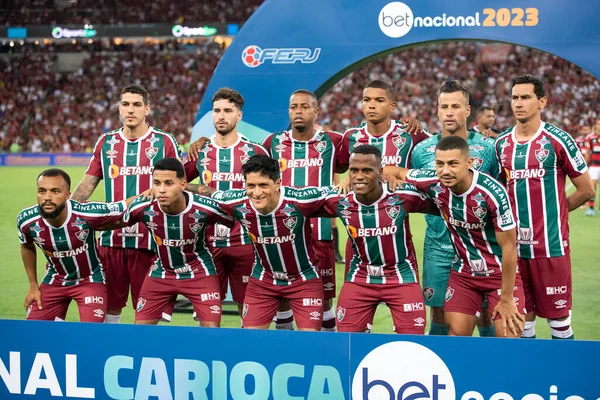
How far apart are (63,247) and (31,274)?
0.34m

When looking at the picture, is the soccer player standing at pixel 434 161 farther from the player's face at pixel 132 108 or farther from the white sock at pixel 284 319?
the player's face at pixel 132 108

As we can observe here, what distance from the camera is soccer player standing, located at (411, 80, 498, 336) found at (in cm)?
563

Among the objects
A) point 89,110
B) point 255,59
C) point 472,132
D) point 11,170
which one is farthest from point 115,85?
point 472,132

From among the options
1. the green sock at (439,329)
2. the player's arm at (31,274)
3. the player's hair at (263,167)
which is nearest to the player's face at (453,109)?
the player's hair at (263,167)

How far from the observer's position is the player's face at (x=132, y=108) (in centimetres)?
612

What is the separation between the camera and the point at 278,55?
7688 millimetres

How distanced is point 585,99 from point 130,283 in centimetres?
2737

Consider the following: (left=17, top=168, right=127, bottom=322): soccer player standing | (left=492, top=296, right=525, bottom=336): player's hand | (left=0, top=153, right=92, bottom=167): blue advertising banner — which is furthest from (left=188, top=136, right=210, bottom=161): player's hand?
Answer: (left=0, top=153, right=92, bottom=167): blue advertising banner

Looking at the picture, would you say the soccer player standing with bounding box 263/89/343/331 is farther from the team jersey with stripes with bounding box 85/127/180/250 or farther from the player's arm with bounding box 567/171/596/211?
the player's arm with bounding box 567/171/596/211

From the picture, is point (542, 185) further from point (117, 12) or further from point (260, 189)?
point (117, 12)

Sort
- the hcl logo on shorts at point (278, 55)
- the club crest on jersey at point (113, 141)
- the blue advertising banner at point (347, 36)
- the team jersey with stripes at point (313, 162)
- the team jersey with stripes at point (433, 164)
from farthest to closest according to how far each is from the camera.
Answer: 1. the hcl logo on shorts at point (278, 55)
2. the blue advertising banner at point (347, 36)
3. the club crest on jersey at point (113, 141)
4. the team jersey with stripes at point (313, 162)
5. the team jersey with stripes at point (433, 164)

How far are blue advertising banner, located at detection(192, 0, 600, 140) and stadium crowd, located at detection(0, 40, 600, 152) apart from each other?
22.2 metres

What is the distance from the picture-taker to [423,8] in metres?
7.14

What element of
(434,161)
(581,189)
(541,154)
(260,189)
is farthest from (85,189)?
(581,189)
